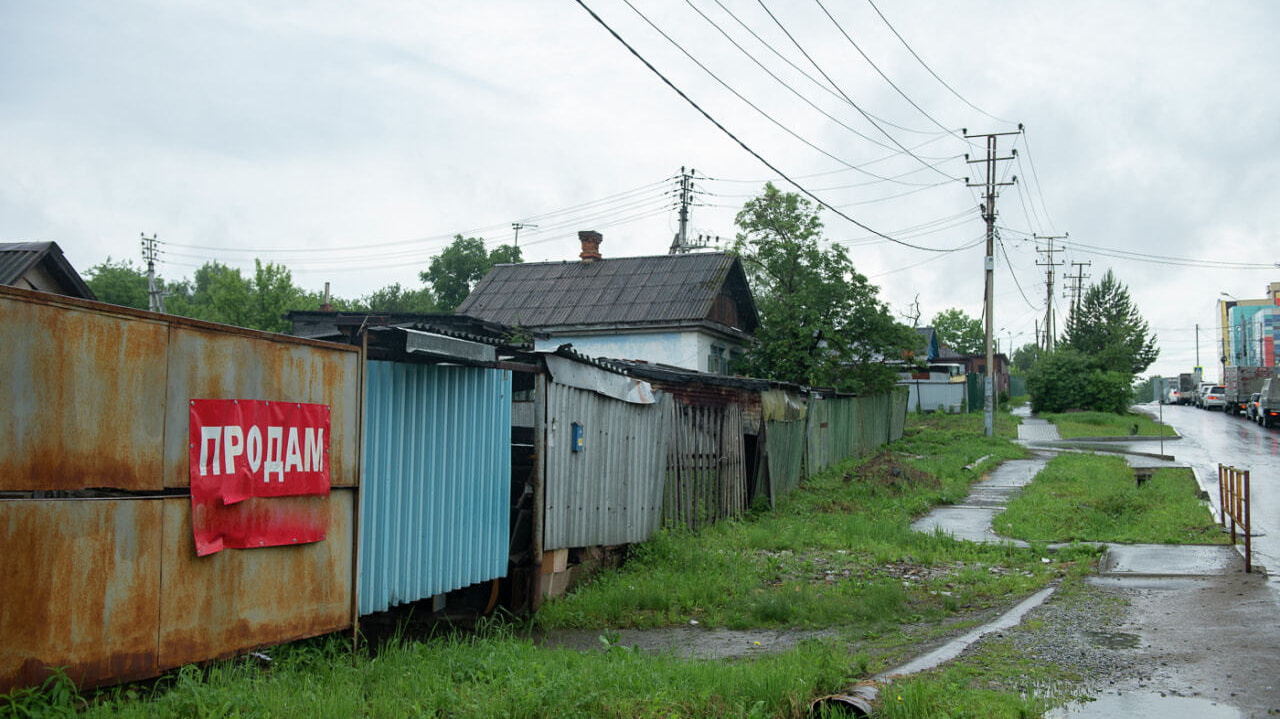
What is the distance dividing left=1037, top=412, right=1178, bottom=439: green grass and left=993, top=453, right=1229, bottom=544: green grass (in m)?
15.9

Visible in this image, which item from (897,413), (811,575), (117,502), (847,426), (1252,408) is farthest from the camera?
(1252,408)

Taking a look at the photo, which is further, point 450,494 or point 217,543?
point 450,494

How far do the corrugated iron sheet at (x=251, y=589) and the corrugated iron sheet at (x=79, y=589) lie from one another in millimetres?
130

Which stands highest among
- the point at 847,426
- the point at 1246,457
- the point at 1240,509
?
the point at 847,426

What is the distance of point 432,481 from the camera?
7543 millimetres

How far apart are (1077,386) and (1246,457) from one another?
2041 cm

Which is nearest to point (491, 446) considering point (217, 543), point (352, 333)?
point (352, 333)

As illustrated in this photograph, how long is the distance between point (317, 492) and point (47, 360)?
207cm

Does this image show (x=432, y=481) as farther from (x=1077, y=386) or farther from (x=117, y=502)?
(x=1077, y=386)

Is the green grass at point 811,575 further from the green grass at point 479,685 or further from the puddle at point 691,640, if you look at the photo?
the green grass at point 479,685

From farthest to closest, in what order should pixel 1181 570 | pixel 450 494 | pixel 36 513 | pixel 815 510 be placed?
pixel 815 510 < pixel 1181 570 < pixel 450 494 < pixel 36 513

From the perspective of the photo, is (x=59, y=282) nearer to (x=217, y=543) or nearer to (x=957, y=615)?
(x=217, y=543)

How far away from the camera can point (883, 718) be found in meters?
5.29

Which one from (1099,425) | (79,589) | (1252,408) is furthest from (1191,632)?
(1252,408)
